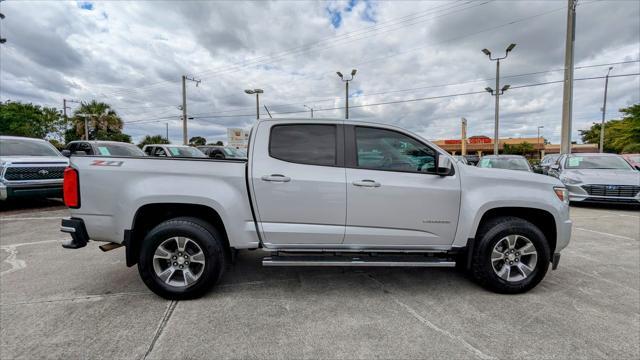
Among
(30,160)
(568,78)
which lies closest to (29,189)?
(30,160)

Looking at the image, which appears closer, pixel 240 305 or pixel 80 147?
pixel 240 305

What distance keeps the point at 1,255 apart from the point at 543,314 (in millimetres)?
6811

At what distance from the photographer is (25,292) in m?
3.20

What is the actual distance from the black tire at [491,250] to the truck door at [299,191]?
4.88ft

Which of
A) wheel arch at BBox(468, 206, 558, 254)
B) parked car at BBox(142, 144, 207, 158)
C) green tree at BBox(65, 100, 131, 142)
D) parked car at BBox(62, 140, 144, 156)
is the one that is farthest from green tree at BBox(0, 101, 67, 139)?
wheel arch at BBox(468, 206, 558, 254)

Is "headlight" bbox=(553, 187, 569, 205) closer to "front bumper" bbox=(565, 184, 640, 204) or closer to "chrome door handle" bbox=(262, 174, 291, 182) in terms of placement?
"chrome door handle" bbox=(262, 174, 291, 182)

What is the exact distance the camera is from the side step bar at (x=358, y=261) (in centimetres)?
299

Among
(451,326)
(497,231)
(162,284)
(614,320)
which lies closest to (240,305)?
(162,284)

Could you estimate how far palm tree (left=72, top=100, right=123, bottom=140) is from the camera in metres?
38.3

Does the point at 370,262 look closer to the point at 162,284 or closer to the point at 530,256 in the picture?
the point at 530,256

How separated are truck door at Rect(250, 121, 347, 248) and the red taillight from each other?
1.69m

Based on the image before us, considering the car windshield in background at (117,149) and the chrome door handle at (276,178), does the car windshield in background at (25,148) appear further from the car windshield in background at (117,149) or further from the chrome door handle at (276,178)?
the chrome door handle at (276,178)

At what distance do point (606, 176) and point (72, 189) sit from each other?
11.3 m

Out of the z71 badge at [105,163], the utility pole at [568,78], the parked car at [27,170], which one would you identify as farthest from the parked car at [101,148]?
the utility pole at [568,78]
